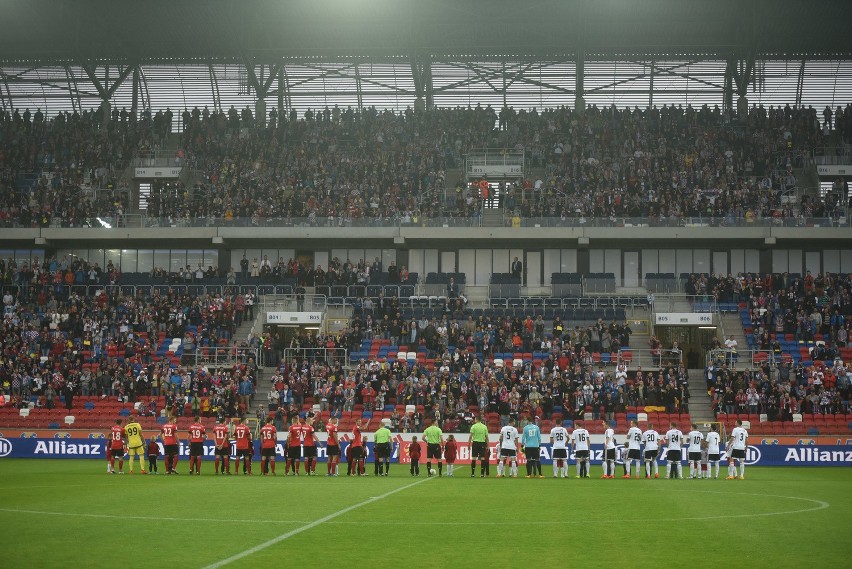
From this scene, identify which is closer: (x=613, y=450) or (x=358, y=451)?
(x=358, y=451)

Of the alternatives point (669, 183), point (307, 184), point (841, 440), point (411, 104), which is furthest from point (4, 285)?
point (841, 440)

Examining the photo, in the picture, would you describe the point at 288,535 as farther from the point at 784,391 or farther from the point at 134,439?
the point at 784,391

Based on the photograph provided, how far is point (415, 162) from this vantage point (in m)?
63.0

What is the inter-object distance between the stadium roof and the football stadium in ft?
0.87

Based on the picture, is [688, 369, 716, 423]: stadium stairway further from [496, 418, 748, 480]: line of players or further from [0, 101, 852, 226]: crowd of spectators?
[496, 418, 748, 480]: line of players

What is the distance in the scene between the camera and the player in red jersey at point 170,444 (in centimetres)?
3188

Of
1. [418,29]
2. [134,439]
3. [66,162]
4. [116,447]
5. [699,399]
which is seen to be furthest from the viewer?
[418,29]

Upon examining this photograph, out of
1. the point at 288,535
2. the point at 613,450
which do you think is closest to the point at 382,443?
the point at 613,450

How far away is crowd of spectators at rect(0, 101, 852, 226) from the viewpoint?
191ft

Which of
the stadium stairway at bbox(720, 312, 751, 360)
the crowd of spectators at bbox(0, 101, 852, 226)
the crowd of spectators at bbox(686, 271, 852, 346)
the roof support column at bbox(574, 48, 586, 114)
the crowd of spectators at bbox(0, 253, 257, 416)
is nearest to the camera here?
the crowd of spectators at bbox(0, 253, 257, 416)

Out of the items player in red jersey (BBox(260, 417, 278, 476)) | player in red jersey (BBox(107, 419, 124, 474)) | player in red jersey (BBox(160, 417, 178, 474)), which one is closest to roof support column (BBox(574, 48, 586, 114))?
player in red jersey (BBox(260, 417, 278, 476))

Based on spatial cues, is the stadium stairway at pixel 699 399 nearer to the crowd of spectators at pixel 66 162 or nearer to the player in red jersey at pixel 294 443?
the player in red jersey at pixel 294 443

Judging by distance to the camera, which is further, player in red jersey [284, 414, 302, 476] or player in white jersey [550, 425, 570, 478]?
player in white jersey [550, 425, 570, 478]

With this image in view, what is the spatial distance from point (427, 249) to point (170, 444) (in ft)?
101
